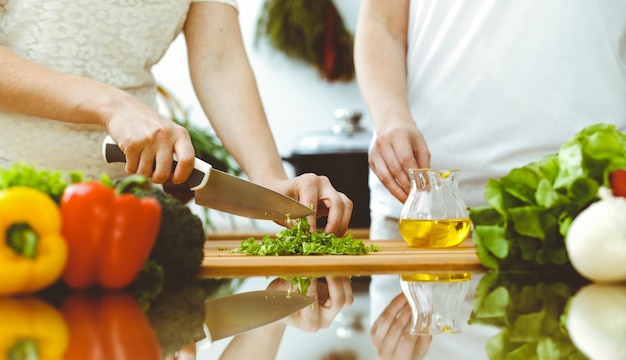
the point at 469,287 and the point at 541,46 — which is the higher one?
the point at 541,46

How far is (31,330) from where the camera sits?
0.88 metres

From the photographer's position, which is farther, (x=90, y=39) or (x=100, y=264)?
(x=90, y=39)

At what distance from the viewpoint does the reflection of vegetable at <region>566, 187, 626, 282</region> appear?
1.11 meters

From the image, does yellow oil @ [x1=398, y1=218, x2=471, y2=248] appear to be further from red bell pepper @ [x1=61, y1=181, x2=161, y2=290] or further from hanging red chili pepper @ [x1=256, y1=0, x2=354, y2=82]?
hanging red chili pepper @ [x1=256, y1=0, x2=354, y2=82]

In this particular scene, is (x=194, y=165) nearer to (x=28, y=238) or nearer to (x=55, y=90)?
(x=55, y=90)

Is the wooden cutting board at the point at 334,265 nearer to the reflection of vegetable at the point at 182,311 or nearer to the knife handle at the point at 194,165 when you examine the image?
the reflection of vegetable at the point at 182,311

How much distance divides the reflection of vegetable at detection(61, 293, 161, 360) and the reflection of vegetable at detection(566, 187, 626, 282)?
552mm

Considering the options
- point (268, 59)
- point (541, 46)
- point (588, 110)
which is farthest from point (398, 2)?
point (268, 59)

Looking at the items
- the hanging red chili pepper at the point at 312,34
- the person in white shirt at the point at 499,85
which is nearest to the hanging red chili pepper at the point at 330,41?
the hanging red chili pepper at the point at 312,34

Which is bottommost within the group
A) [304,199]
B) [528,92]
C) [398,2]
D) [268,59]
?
[268,59]

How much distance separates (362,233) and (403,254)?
859 mm

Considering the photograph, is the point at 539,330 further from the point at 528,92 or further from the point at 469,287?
the point at 528,92

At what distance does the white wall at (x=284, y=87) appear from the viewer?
14.4 ft

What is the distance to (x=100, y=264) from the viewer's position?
107 centimetres
